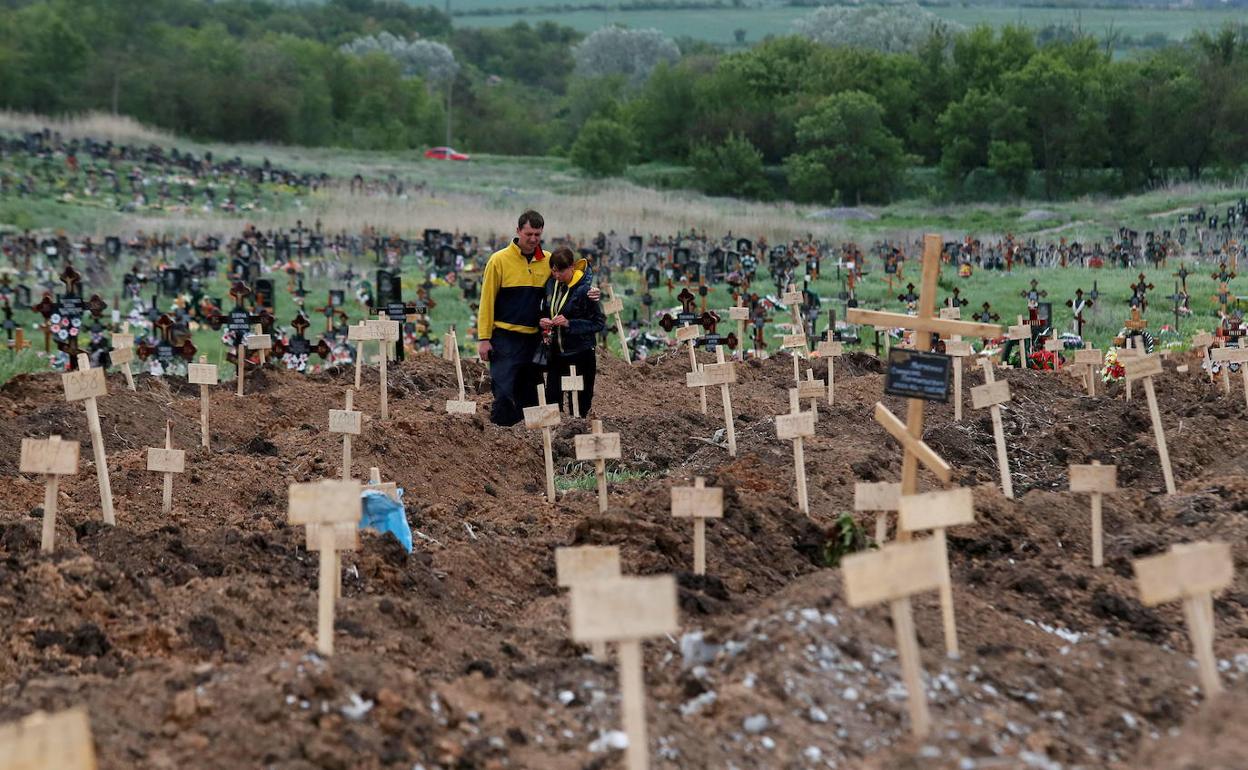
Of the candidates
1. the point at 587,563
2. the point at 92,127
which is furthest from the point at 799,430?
the point at 92,127

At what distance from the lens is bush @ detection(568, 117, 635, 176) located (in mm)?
59844

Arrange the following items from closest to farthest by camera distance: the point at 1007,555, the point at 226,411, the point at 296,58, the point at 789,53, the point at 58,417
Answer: the point at 1007,555, the point at 58,417, the point at 226,411, the point at 789,53, the point at 296,58

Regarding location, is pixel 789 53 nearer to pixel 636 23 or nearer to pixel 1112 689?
pixel 1112 689

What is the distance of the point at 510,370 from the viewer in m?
12.0

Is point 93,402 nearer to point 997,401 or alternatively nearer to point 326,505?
point 326,505

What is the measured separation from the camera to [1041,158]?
5178 centimetres

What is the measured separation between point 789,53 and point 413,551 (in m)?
65.0

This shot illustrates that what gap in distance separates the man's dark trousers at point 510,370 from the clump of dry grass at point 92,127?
43021 mm

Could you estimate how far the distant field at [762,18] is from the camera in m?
146

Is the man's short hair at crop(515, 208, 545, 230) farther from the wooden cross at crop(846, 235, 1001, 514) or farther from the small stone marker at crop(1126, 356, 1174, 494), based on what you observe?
the wooden cross at crop(846, 235, 1001, 514)

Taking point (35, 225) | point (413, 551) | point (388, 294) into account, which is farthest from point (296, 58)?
point (413, 551)

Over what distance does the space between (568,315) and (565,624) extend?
205 inches

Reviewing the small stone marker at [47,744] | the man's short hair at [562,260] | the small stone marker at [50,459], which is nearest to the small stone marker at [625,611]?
the small stone marker at [47,744]

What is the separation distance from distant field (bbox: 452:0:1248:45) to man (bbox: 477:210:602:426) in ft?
444
